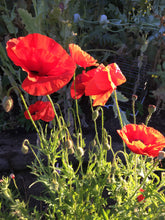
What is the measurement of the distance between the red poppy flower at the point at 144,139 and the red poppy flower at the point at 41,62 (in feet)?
0.87

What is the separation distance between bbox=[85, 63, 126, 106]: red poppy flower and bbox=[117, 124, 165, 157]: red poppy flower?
0.13 meters

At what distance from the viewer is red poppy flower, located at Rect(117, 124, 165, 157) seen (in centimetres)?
72

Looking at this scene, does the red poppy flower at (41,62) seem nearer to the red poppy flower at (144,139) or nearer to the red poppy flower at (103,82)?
Answer: the red poppy flower at (103,82)

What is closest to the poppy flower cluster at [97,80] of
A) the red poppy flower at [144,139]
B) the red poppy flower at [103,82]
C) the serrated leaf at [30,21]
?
the red poppy flower at [103,82]

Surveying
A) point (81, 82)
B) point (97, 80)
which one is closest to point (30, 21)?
point (81, 82)

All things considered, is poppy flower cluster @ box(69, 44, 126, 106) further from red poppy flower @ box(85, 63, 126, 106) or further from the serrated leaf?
the serrated leaf

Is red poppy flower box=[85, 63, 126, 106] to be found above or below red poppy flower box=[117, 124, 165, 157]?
above

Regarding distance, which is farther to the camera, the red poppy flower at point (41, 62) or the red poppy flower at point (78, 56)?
the red poppy flower at point (78, 56)

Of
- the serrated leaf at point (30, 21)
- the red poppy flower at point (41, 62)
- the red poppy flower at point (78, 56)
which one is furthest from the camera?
the serrated leaf at point (30, 21)

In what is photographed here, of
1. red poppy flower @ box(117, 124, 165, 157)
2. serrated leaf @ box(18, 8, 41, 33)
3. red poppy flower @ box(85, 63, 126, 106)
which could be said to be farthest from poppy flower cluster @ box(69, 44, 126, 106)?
serrated leaf @ box(18, 8, 41, 33)

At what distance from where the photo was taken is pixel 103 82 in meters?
0.71

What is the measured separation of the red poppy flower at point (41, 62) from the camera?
0.63 meters

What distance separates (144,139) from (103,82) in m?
0.27

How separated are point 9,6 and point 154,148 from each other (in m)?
2.73
